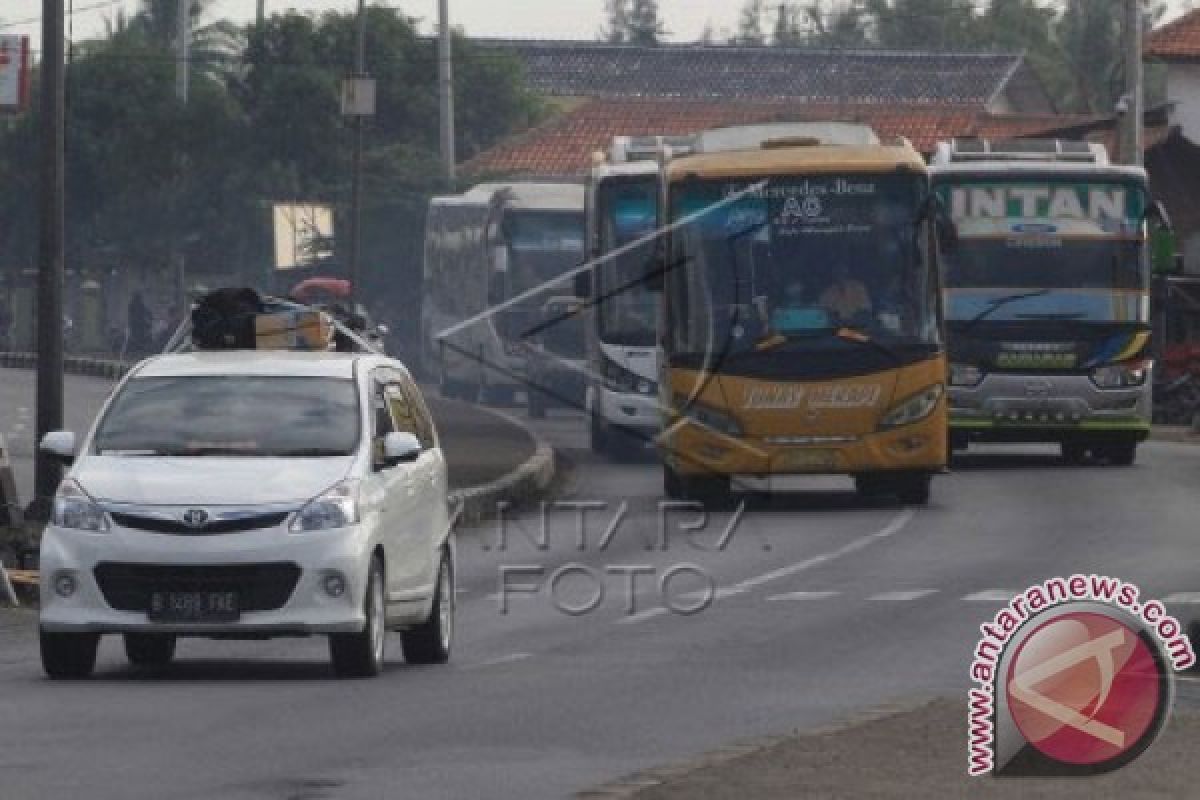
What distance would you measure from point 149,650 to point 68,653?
123cm

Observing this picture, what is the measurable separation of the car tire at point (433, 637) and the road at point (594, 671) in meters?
0.19

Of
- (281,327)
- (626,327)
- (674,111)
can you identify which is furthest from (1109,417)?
(674,111)

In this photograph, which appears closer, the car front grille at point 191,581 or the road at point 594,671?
the road at point 594,671

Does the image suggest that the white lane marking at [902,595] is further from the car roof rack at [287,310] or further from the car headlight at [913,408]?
the car headlight at [913,408]

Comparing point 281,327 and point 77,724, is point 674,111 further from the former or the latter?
point 77,724

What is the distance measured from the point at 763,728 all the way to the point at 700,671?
128 inches

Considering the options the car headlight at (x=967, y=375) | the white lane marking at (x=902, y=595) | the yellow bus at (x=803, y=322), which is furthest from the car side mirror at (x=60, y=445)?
the car headlight at (x=967, y=375)

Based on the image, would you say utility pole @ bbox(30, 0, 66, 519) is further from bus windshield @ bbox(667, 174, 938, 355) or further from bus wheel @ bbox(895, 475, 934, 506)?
bus wheel @ bbox(895, 475, 934, 506)

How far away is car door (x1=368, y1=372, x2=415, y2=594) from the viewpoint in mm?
18547

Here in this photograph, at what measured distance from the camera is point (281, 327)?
23.3 meters

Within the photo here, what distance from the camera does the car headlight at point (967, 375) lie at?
4009cm

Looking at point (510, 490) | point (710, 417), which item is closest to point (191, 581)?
point (710, 417)

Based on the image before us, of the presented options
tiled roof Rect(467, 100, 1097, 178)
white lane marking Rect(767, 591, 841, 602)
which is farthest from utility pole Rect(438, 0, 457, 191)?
white lane marking Rect(767, 591, 841, 602)

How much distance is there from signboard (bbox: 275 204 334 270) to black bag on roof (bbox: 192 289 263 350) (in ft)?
207
